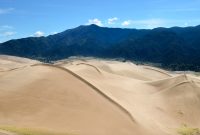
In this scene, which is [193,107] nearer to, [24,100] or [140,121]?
[140,121]

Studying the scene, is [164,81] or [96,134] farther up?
[164,81]

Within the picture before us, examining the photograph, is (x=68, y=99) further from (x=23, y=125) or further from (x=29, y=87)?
(x=23, y=125)

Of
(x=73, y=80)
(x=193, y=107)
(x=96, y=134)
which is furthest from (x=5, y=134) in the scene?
(x=193, y=107)

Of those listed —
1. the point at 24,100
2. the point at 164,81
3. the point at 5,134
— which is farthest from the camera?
the point at 164,81

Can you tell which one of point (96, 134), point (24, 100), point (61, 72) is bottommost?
point (96, 134)

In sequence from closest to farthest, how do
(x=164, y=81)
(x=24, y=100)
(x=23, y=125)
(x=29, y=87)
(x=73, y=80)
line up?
1. (x=23, y=125)
2. (x=24, y=100)
3. (x=29, y=87)
4. (x=73, y=80)
5. (x=164, y=81)

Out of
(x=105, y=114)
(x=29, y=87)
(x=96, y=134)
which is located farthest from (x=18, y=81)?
(x=96, y=134)

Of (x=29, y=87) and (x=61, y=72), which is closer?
(x=29, y=87)
